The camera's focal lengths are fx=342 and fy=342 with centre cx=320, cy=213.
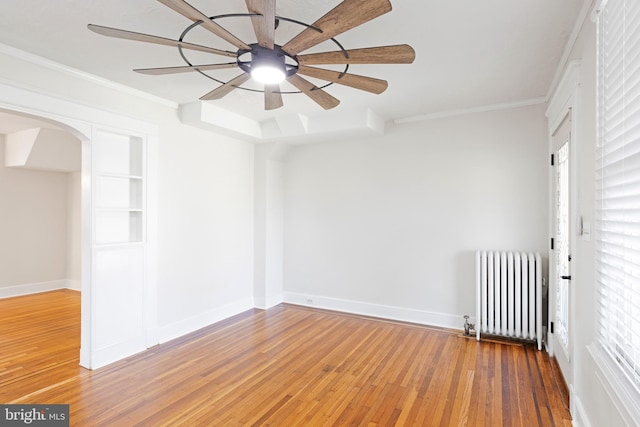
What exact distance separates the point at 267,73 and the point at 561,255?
2.93 meters

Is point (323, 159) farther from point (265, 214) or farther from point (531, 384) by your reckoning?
point (531, 384)

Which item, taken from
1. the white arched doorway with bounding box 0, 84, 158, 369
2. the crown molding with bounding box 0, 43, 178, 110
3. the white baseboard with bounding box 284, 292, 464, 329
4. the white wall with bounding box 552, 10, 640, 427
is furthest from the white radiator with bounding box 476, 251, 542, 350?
the crown molding with bounding box 0, 43, 178, 110

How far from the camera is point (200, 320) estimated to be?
4.16 metres

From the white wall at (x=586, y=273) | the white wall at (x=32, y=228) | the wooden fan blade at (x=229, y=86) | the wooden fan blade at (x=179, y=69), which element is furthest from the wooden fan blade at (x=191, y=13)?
the white wall at (x=32, y=228)

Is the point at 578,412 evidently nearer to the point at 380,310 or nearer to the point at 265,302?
the point at 380,310

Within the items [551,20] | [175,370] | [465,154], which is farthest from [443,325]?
[551,20]

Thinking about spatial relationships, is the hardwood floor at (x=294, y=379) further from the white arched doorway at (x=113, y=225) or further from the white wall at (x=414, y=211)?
the white wall at (x=414, y=211)

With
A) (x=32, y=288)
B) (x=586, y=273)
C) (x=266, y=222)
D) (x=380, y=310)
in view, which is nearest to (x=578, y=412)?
(x=586, y=273)

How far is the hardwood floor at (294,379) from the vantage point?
2.36 meters

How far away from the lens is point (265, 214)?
16.2 feet

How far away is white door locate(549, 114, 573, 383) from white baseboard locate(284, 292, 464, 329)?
3.52ft

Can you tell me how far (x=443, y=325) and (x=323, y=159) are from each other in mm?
2694

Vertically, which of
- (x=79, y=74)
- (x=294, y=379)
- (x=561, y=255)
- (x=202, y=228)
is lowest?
(x=294, y=379)

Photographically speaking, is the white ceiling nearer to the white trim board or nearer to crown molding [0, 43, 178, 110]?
crown molding [0, 43, 178, 110]
